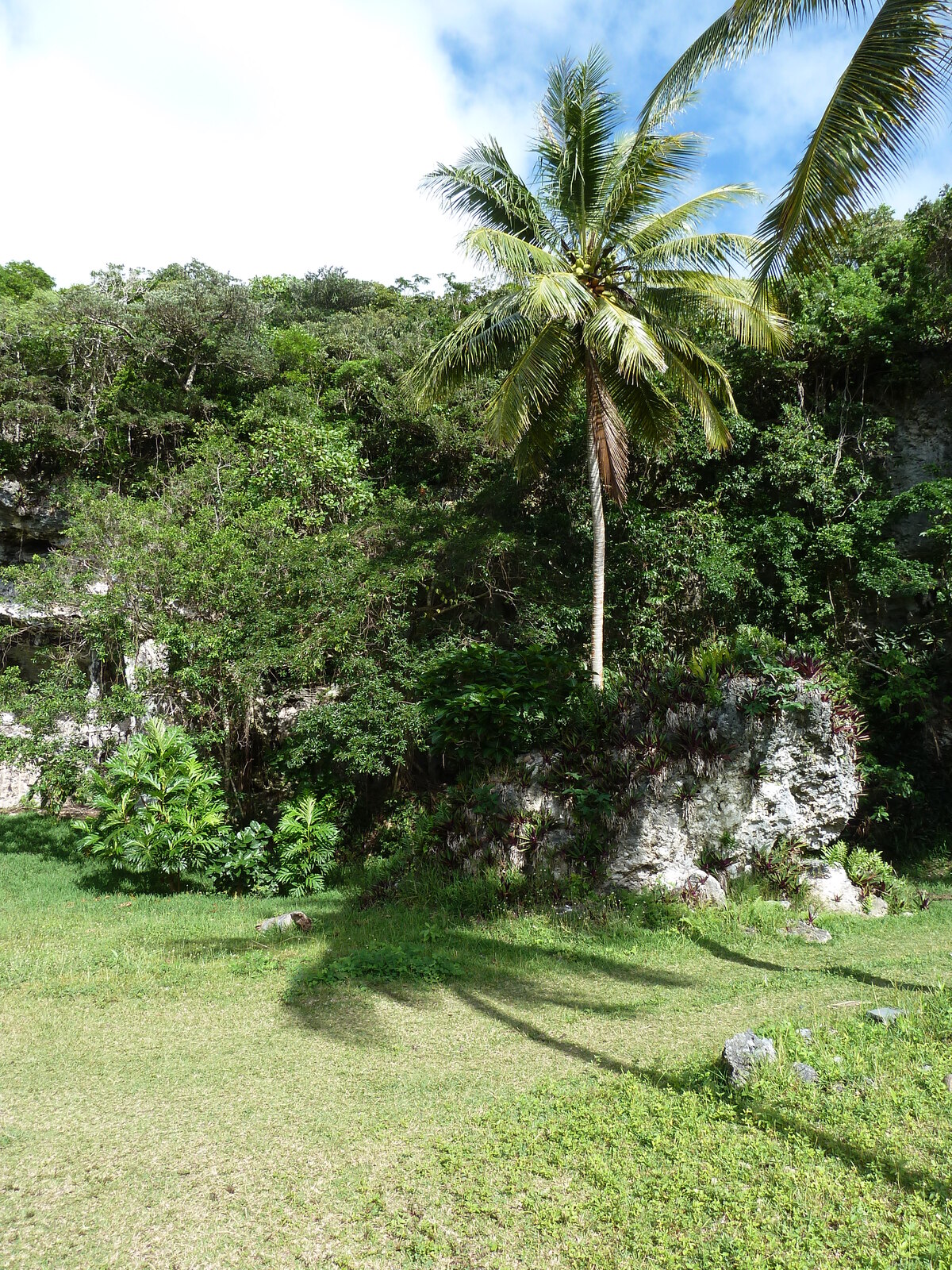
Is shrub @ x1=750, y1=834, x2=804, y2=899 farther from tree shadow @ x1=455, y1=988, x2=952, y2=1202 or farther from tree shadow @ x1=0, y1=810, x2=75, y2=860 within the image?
tree shadow @ x1=0, y1=810, x2=75, y2=860

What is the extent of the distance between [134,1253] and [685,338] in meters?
12.1

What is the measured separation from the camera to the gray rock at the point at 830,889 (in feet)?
29.5

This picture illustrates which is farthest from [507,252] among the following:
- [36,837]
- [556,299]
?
[36,837]

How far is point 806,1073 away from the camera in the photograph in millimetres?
4305

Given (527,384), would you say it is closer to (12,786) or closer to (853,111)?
(853,111)

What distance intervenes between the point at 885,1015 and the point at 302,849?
24.9 ft

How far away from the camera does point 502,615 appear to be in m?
13.9

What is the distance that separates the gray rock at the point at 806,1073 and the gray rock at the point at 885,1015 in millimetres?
945

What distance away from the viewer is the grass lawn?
3232 millimetres

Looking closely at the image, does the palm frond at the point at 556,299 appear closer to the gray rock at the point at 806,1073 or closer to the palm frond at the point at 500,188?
the palm frond at the point at 500,188

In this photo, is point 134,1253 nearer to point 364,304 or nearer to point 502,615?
point 502,615

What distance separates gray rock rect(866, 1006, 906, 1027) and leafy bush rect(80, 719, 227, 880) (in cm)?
784

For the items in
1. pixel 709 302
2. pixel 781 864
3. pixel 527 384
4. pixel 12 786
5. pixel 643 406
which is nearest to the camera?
pixel 781 864

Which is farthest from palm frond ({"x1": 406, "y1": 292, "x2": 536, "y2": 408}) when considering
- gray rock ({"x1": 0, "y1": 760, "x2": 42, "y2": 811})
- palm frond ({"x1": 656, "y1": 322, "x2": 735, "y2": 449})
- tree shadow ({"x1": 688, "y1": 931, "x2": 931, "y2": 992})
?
gray rock ({"x1": 0, "y1": 760, "x2": 42, "y2": 811})
